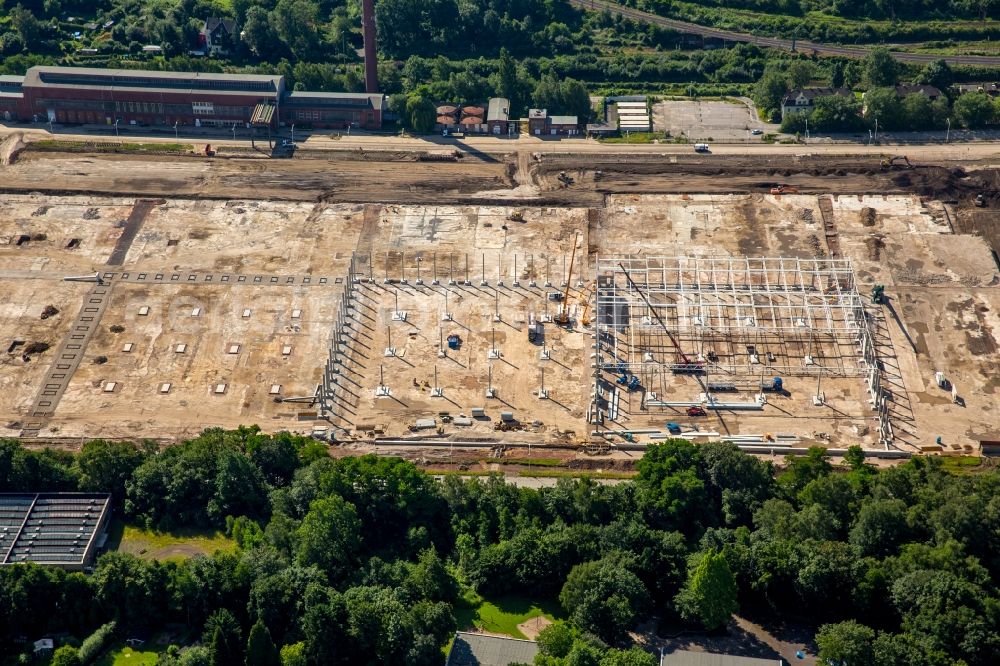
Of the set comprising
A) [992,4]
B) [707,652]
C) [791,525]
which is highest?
[992,4]

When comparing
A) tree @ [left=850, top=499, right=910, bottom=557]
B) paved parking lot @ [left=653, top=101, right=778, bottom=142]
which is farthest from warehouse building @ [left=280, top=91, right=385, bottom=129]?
tree @ [left=850, top=499, right=910, bottom=557]

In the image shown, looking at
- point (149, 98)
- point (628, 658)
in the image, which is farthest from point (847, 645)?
point (149, 98)

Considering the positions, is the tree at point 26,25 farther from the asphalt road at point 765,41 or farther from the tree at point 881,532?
the tree at point 881,532

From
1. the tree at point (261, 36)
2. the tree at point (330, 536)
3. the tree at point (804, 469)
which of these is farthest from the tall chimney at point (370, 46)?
the tree at point (804, 469)

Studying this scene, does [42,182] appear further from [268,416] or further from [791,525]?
[791,525]

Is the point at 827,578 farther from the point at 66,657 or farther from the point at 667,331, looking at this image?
the point at 66,657

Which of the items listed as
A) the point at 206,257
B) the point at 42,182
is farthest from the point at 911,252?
the point at 42,182

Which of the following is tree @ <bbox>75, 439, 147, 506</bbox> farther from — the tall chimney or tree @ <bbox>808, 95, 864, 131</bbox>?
tree @ <bbox>808, 95, 864, 131</bbox>
